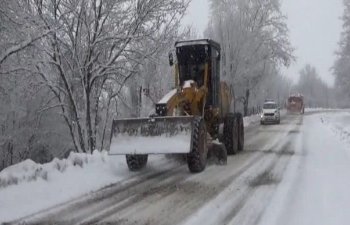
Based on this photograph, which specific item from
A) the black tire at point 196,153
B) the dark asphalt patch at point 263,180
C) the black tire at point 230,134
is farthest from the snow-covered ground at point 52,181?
A: the black tire at point 230,134

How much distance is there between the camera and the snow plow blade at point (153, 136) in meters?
12.3

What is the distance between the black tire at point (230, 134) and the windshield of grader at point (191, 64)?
219 centimetres

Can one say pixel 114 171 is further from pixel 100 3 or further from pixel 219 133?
pixel 100 3

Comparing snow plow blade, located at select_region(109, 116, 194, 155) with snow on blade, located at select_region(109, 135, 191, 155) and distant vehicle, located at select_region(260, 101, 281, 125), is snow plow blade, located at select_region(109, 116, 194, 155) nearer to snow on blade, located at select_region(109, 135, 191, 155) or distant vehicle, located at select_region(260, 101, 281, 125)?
snow on blade, located at select_region(109, 135, 191, 155)

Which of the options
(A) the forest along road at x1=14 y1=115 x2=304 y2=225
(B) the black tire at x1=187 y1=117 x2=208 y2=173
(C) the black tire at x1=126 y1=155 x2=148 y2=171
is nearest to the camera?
(A) the forest along road at x1=14 y1=115 x2=304 y2=225

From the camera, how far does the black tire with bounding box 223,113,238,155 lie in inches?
670

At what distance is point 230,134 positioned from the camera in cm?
1702

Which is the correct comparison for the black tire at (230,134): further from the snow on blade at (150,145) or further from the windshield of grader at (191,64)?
A: the snow on blade at (150,145)

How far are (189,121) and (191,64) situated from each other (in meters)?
3.59

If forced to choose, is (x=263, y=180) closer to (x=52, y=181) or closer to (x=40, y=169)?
(x=52, y=181)

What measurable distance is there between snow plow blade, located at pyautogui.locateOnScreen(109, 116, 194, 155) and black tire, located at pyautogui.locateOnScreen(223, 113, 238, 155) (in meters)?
4.68

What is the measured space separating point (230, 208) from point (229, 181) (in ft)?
9.40

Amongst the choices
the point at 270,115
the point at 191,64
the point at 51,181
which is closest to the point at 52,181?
the point at 51,181

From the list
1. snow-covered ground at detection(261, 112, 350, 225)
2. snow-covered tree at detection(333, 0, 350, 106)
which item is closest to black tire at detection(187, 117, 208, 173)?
snow-covered ground at detection(261, 112, 350, 225)
